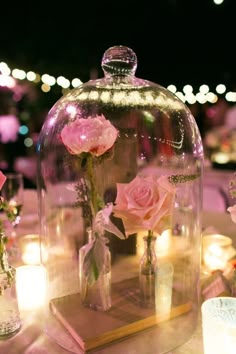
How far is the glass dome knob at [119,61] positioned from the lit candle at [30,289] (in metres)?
0.50

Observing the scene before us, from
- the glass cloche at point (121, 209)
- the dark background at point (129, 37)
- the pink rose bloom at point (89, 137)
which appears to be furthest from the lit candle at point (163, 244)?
the dark background at point (129, 37)

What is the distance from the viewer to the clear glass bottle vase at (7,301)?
32.2 inches

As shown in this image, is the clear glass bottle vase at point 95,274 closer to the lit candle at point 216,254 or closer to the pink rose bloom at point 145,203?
the pink rose bloom at point 145,203

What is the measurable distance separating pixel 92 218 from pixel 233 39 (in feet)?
12.5

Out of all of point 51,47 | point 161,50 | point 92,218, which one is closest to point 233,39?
point 161,50

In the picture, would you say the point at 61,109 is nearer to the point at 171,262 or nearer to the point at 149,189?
the point at 149,189

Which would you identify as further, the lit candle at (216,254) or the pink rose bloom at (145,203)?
the lit candle at (216,254)

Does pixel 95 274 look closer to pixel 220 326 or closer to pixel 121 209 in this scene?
pixel 121 209

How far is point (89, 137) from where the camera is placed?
82 centimetres

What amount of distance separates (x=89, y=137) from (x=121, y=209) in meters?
0.16

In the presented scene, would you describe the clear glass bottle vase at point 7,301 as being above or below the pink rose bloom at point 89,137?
below

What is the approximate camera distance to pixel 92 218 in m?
0.90

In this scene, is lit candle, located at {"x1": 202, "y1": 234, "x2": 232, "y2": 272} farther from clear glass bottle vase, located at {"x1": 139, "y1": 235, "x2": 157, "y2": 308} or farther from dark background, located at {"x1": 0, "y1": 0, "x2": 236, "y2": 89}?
dark background, located at {"x1": 0, "y1": 0, "x2": 236, "y2": 89}

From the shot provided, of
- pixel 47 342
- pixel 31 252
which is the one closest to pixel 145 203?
pixel 47 342
